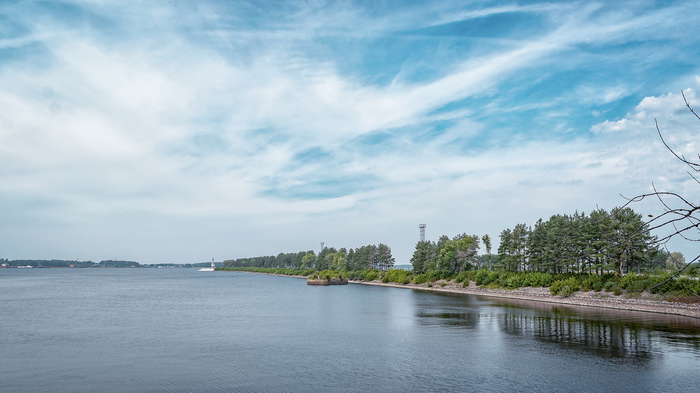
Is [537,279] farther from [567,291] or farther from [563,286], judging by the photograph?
[567,291]

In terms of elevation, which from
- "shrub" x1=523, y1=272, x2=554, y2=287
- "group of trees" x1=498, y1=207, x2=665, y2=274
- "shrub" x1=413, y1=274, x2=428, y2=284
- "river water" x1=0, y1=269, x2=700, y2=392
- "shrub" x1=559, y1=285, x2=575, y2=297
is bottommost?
"river water" x1=0, y1=269, x2=700, y2=392

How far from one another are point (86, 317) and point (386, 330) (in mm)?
43321

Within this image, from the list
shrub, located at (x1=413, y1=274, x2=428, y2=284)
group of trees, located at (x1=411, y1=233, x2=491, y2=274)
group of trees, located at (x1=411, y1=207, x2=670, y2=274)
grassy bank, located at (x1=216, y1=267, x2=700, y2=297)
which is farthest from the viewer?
shrub, located at (x1=413, y1=274, x2=428, y2=284)

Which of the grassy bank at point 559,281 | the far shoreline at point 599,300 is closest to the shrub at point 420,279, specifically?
the grassy bank at point 559,281

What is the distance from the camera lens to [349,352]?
126 feet

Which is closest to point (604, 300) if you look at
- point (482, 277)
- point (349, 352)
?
point (482, 277)

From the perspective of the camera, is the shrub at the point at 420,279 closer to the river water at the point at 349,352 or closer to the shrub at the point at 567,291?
the shrub at the point at 567,291

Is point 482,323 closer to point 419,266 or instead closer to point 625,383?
point 625,383

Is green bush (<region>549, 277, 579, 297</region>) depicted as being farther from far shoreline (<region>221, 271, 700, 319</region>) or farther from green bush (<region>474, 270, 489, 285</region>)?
green bush (<region>474, 270, 489, 285</region>)

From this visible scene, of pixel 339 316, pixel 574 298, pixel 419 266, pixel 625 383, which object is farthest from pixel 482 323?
pixel 419 266

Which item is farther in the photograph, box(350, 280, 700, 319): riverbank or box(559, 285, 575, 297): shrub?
box(559, 285, 575, 297): shrub

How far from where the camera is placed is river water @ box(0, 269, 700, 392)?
29.0 m

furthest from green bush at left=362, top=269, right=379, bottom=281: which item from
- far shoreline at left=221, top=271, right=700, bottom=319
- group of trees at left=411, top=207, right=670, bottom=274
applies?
far shoreline at left=221, top=271, right=700, bottom=319

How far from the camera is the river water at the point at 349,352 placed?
95.2ft
